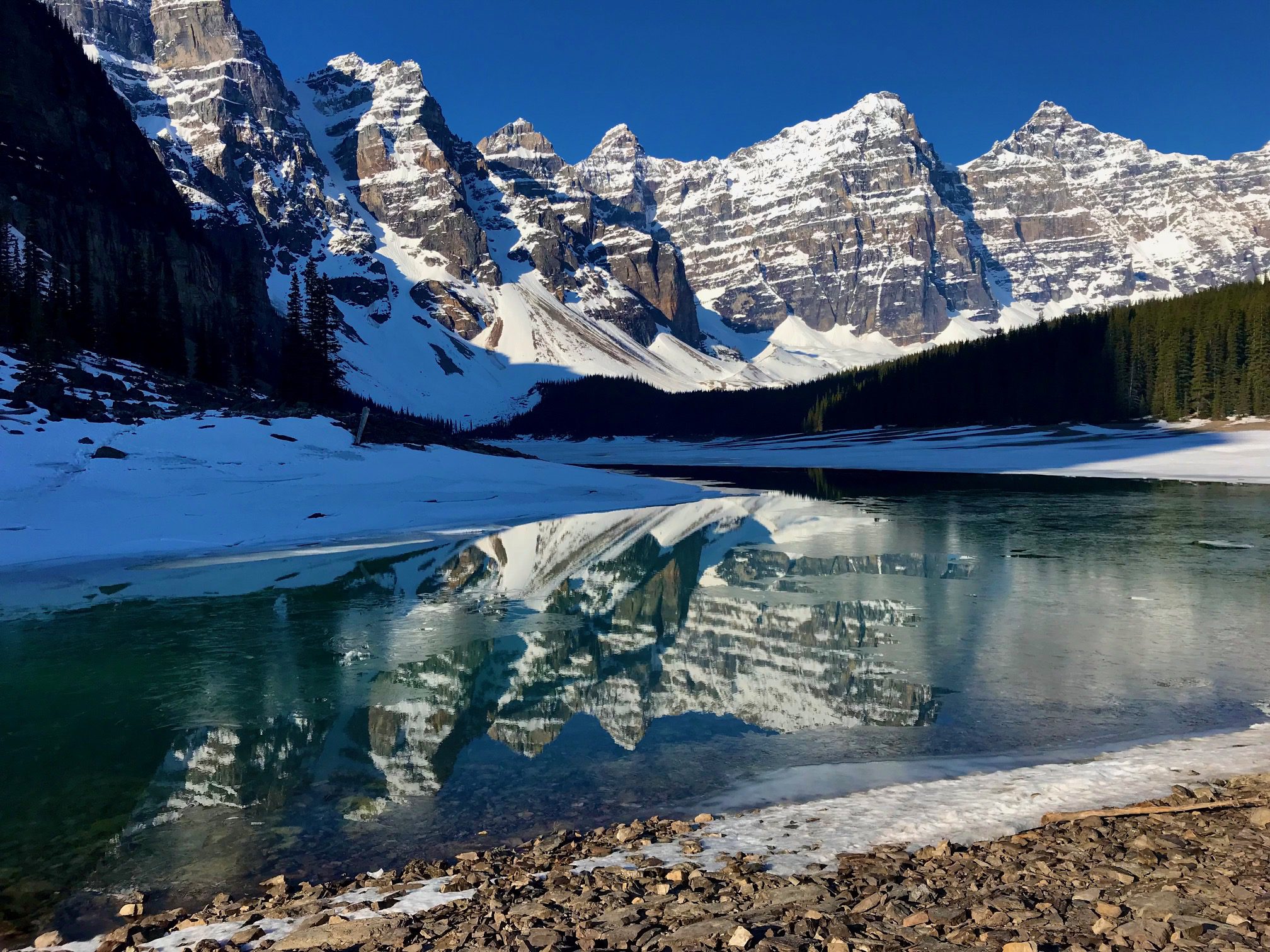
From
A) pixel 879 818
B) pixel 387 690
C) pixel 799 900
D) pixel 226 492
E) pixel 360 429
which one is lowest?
pixel 387 690

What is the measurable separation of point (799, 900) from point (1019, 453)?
261 feet

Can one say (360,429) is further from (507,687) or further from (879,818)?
(879,818)

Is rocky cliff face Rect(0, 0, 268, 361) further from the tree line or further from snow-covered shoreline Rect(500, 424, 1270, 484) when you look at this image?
snow-covered shoreline Rect(500, 424, 1270, 484)

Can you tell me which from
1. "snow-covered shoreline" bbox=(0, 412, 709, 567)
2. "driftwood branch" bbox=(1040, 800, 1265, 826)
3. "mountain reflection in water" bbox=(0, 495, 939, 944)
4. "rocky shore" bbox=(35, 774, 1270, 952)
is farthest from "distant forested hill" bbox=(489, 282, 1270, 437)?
"rocky shore" bbox=(35, 774, 1270, 952)

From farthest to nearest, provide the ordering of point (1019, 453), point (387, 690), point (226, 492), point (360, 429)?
point (1019, 453) → point (360, 429) → point (226, 492) → point (387, 690)

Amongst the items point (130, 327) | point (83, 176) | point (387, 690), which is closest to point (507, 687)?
point (387, 690)

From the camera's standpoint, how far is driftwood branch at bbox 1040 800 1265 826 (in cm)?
705

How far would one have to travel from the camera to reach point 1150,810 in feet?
23.3

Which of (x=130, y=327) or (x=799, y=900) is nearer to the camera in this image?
(x=799, y=900)

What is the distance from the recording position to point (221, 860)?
23.5ft

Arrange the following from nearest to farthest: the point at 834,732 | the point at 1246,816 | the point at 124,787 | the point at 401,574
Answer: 1. the point at 1246,816
2. the point at 124,787
3. the point at 834,732
4. the point at 401,574

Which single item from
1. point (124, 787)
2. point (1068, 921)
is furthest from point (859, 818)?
point (124, 787)

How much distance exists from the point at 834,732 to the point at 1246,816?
168 inches

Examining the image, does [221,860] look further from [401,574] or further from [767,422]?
[767,422]
